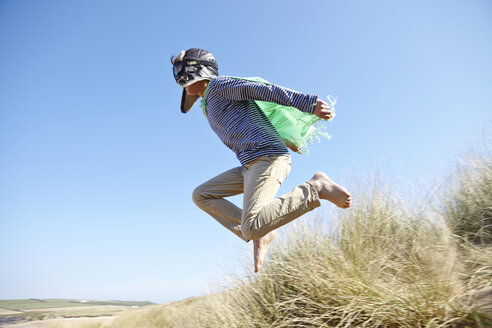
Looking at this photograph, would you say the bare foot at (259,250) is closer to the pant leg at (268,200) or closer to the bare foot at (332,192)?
the pant leg at (268,200)

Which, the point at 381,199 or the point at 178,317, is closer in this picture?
the point at 381,199

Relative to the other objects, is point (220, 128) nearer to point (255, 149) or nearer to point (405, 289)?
point (255, 149)

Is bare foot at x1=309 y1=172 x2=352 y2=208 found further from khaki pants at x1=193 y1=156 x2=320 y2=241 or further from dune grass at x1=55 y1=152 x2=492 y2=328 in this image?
dune grass at x1=55 y1=152 x2=492 y2=328

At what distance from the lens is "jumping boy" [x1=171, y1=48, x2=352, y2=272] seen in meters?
2.19

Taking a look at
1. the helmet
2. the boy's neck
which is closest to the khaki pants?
the boy's neck

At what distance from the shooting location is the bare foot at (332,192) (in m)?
2.20

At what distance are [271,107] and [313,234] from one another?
1.27 metres

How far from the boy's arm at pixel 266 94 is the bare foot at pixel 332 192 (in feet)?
1.79

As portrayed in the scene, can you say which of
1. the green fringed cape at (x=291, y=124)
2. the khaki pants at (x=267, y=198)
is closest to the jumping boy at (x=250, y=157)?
the khaki pants at (x=267, y=198)

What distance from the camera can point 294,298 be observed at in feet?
7.36

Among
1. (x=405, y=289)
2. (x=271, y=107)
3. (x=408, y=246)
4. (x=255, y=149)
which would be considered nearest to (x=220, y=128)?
(x=255, y=149)

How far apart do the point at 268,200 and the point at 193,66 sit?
136cm

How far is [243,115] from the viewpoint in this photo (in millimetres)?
2467

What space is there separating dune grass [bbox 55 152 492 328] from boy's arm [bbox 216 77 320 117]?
1.18m
